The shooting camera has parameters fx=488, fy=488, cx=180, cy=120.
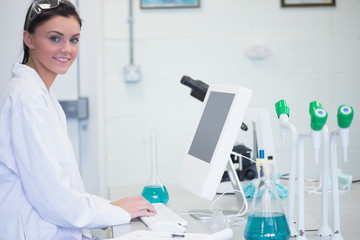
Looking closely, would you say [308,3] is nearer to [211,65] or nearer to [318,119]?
[211,65]

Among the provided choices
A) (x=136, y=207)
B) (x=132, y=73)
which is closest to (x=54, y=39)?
(x=136, y=207)

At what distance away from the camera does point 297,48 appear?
3006 millimetres

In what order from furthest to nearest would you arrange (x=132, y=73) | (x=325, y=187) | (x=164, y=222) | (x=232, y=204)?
(x=132, y=73) → (x=232, y=204) → (x=164, y=222) → (x=325, y=187)

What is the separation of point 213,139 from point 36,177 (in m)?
0.52

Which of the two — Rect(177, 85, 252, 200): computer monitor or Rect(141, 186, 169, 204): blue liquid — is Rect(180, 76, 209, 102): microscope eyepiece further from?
Rect(141, 186, 169, 204): blue liquid

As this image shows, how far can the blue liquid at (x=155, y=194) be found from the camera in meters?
1.73

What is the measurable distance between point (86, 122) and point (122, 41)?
56 cm

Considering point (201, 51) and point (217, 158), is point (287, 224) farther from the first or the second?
point (201, 51)

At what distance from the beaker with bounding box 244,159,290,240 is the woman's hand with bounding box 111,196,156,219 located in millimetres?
392

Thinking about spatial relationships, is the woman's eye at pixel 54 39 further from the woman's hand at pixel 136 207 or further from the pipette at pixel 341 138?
the pipette at pixel 341 138

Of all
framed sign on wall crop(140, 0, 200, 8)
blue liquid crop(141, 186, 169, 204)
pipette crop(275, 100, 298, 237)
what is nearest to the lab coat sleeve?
blue liquid crop(141, 186, 169, 204)

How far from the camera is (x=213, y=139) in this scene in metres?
1.45

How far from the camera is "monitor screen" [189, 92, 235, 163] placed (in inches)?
56.6

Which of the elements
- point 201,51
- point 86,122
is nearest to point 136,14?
point 201,51
